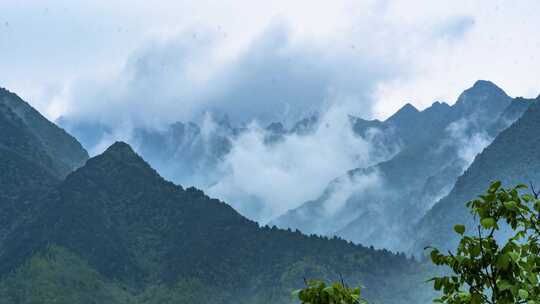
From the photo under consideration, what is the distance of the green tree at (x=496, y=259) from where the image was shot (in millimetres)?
12352

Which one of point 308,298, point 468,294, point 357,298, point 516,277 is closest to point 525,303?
point 516,277

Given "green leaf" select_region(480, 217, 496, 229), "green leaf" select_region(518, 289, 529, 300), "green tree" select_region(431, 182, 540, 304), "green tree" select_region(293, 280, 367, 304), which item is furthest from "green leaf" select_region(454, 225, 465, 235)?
"green tree" select_region(293, 280, 367, 304)

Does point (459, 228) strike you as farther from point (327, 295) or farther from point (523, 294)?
point (327, 295)

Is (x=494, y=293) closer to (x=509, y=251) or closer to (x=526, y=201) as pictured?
(x=509, y=251)

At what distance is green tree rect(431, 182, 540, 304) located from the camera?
40.5 ft

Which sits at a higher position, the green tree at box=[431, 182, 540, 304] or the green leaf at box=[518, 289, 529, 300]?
the green tree at box=[431, 182, 540, 304]

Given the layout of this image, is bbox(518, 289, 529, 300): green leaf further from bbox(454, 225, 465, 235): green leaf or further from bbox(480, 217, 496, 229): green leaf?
bbox(454, 225, 465, 235): green leaf

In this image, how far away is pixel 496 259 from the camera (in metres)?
12.6

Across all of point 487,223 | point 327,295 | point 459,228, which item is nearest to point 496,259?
point 487,223

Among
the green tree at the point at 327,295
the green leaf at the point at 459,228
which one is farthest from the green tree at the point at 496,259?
the green tree at the point at 327,295

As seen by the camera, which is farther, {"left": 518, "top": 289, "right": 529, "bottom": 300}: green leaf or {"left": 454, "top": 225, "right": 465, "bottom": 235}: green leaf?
{"left": 454, "top": 225, "right": 465, "bottom": 235}: green leaf

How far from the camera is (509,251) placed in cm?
1239

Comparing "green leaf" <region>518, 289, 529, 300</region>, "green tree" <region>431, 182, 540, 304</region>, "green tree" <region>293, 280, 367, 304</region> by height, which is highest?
"green tree" <region>431, 182, 540, 304</region>

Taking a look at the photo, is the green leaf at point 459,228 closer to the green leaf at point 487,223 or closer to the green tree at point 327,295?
the green leaf at point 487,223
